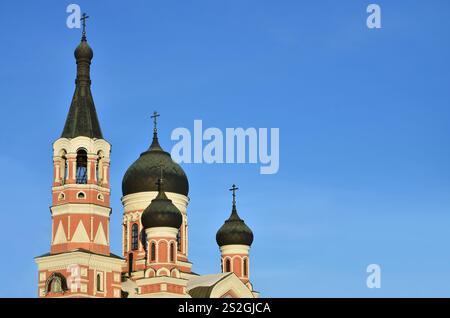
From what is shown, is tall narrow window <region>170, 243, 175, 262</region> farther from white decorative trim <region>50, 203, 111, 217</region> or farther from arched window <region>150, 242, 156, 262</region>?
white decorative trim <region>50, 203, 111, 217</region>

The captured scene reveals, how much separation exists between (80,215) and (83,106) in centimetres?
575

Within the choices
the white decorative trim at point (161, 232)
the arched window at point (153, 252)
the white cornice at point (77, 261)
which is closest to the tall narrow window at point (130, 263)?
A: the white decorative trim at point (161, 232)

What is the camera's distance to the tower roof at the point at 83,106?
5056cm

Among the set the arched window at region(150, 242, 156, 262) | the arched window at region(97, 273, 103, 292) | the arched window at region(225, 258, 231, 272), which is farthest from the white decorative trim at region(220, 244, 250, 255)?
the arched window at region(97, 273, 103, 292)

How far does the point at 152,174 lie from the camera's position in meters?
57.8

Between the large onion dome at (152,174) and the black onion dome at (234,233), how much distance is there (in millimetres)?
3434

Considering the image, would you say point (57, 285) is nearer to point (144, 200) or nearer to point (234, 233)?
point (144, 200)

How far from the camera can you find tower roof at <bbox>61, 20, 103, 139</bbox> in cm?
5056

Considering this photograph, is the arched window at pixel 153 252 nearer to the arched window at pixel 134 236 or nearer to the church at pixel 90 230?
the church at pixel 90 230

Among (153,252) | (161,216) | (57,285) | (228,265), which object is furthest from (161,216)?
(228,265)
